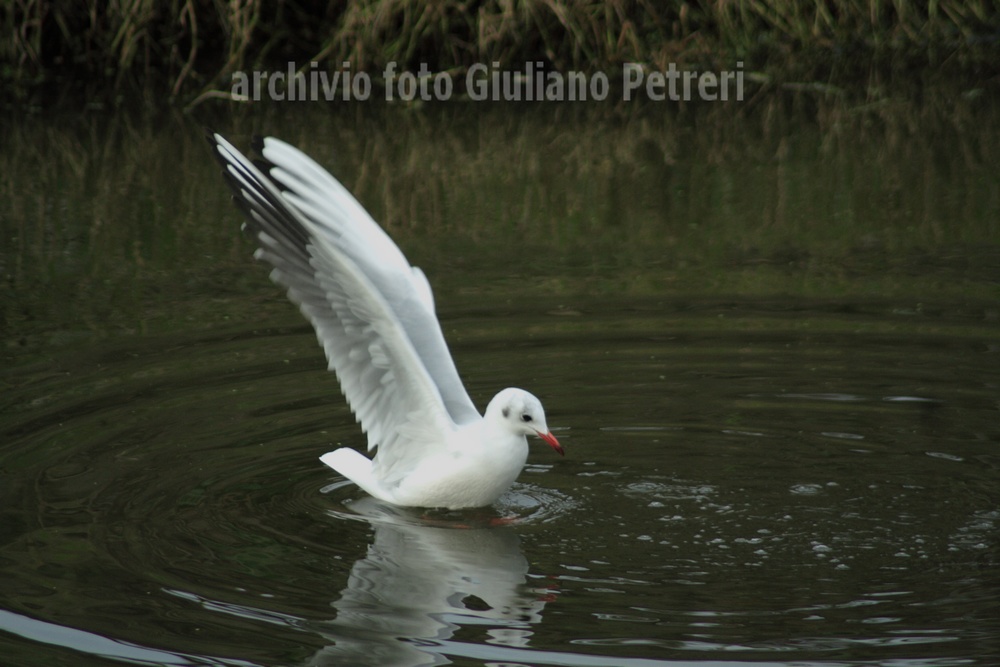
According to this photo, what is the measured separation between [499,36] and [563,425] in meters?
9.62

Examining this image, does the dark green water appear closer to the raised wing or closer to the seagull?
the seagull

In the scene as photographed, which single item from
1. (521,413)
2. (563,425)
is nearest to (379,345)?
(521,413)

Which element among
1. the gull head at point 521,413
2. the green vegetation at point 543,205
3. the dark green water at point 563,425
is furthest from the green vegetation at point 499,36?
the gull head at point 521,413

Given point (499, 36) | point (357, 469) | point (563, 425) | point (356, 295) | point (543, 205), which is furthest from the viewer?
point (499, 36)

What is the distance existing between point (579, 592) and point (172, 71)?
1343 cm

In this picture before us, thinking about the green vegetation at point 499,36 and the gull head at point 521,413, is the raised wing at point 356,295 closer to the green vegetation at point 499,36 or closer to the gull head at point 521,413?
the gull head at point 521,413

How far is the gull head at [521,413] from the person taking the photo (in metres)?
5.46

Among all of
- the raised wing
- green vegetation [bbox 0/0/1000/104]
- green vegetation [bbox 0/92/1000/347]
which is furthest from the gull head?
green vegetation [bbox 0/0/1000/104]

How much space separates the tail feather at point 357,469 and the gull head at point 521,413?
61 centimetres

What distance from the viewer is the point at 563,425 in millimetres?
6574

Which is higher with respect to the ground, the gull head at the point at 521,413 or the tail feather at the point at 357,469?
the gull head at the point at 521,413

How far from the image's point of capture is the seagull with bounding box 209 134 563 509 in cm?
547

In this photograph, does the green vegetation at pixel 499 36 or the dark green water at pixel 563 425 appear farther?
the green vegetation at pixel 499 36

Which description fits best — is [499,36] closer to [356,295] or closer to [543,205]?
[543,205]
